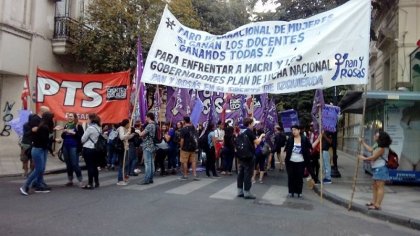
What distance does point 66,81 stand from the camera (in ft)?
40.0

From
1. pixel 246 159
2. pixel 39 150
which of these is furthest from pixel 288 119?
pixel 39 150

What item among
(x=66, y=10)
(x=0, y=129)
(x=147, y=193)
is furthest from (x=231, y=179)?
(x=66, y=10)

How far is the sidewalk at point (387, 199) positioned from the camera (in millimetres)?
8906

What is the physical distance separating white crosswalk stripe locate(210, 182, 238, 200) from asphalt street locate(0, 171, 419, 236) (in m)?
0.02

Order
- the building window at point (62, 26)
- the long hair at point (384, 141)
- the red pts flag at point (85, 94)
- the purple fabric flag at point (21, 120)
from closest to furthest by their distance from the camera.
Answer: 1. the long hair at point (384, 141)
2. the red pts flag at point (85, 94)
3. the purple fabric flag at point (21, 120)
4. the building window at point (62, 26)

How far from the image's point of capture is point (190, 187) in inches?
469

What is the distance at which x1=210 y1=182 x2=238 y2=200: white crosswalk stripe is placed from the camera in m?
10.5

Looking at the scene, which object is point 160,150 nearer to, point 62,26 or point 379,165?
point 379,165

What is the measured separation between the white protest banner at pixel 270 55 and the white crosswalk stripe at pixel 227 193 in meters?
2.30

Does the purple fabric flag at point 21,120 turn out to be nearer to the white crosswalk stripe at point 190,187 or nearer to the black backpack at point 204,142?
the white crosswalk stripe at point 190,187

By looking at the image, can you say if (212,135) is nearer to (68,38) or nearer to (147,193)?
(147,193)

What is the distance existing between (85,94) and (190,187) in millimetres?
3502

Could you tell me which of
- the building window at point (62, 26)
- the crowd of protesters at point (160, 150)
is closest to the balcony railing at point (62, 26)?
the building window at point (62, 26)

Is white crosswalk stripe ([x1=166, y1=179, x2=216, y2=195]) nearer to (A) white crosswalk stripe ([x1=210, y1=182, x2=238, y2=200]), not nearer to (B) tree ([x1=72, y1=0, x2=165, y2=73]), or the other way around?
(A) white crosswalk stripe ([x1=210, y1=182, x2=238, y2=200])
